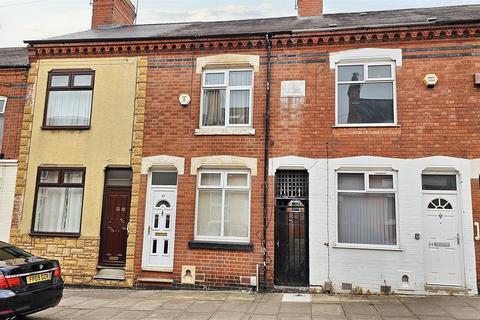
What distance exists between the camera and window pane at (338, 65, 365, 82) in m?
9.62

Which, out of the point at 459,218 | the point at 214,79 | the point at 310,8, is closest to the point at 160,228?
the point at 214,79

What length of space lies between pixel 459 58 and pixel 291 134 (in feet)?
14.4

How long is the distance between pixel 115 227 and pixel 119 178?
1.33 meters

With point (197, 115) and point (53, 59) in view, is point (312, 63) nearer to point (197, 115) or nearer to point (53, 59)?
point (197, 115)

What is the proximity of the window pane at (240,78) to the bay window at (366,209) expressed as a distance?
348 cm

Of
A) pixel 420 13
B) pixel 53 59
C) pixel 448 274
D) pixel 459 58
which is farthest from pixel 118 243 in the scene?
pixel 420 13

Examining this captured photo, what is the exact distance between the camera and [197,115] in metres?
10.1

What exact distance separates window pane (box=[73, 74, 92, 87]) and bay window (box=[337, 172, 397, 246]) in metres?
7.48

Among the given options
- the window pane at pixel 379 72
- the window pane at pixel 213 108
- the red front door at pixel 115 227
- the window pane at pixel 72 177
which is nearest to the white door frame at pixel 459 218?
the window pane at pixel 379 72

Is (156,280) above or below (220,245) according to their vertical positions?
below

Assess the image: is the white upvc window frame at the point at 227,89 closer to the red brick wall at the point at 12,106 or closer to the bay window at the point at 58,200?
the bay window at the point at 58,200

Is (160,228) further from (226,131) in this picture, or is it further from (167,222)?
(226,131)

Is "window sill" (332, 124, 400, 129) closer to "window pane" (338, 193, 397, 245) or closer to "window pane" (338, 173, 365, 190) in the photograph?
"window pane" (338, 173, 365, 190)

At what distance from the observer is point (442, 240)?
8672mm
